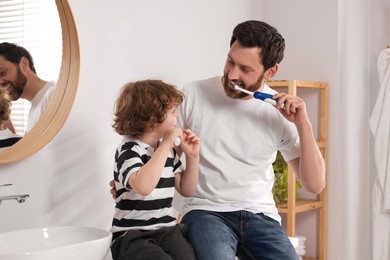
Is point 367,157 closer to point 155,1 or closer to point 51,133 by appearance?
point 155,1

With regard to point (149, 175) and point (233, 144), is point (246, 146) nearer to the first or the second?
point (233, 144)

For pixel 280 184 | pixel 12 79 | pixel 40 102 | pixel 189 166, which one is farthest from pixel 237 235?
pixel 280 184

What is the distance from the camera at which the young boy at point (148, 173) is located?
2090 millimetres

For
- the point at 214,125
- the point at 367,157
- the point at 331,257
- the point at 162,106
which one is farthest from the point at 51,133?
the point at 367,157

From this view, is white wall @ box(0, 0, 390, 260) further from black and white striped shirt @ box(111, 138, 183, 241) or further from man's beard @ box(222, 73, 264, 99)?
man's beard @ box(222, 73, 264, 99)

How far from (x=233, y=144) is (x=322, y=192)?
1319mm

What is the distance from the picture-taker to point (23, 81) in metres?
2.25

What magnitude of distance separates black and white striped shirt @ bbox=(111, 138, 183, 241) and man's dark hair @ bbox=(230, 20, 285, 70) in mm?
595

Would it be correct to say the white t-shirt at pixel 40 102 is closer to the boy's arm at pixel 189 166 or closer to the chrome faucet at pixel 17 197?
the chrome faucet at pixel 17 197

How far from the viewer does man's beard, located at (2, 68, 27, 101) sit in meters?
2.19

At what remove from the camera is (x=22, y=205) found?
231 centimetres

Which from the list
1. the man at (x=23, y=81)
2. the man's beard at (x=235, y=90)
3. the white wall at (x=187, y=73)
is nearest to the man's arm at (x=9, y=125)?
the man at (x=23, y=81)

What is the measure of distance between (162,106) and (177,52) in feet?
2.93

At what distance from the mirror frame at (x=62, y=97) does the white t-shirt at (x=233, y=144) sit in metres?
0.47
